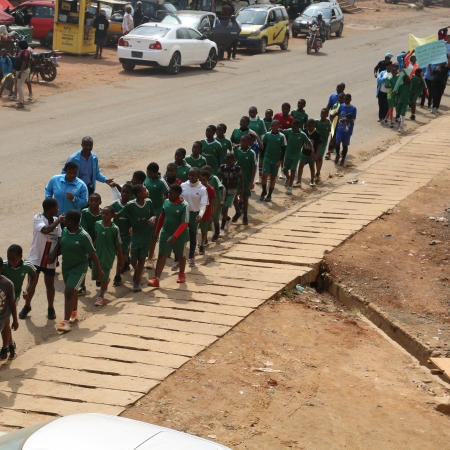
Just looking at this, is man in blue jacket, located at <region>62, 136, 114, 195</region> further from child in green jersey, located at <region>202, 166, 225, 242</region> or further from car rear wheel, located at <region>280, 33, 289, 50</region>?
car rear wheel, located at <region>280, 33, 289, 50</region>

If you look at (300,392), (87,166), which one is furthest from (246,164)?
(300,392)

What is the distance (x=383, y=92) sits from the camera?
2147 centimetres

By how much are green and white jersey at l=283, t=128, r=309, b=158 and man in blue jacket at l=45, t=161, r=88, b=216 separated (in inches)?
209

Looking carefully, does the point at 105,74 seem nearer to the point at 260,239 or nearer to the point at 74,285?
the point at 260,239

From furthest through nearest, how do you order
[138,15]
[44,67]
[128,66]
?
[138,15]
[128,66]
[44,67]

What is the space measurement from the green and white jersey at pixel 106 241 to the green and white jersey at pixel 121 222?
599 millimetres

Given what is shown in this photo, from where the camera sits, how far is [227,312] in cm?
894

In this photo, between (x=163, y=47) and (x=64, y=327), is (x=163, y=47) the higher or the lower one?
the higher one

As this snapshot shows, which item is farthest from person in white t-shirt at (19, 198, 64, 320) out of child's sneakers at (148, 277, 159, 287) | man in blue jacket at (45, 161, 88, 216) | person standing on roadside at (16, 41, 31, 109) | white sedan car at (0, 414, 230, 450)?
person standing on roadside at (16, 41, 31, 109)

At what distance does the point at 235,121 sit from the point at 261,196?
19.1ft

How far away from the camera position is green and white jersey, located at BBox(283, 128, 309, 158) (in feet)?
47.5

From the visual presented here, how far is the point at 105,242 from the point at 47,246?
0.67m

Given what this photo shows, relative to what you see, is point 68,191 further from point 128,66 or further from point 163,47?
point 128,66

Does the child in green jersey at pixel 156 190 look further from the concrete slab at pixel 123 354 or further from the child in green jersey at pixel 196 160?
the concrete slab at pixel 123 354
